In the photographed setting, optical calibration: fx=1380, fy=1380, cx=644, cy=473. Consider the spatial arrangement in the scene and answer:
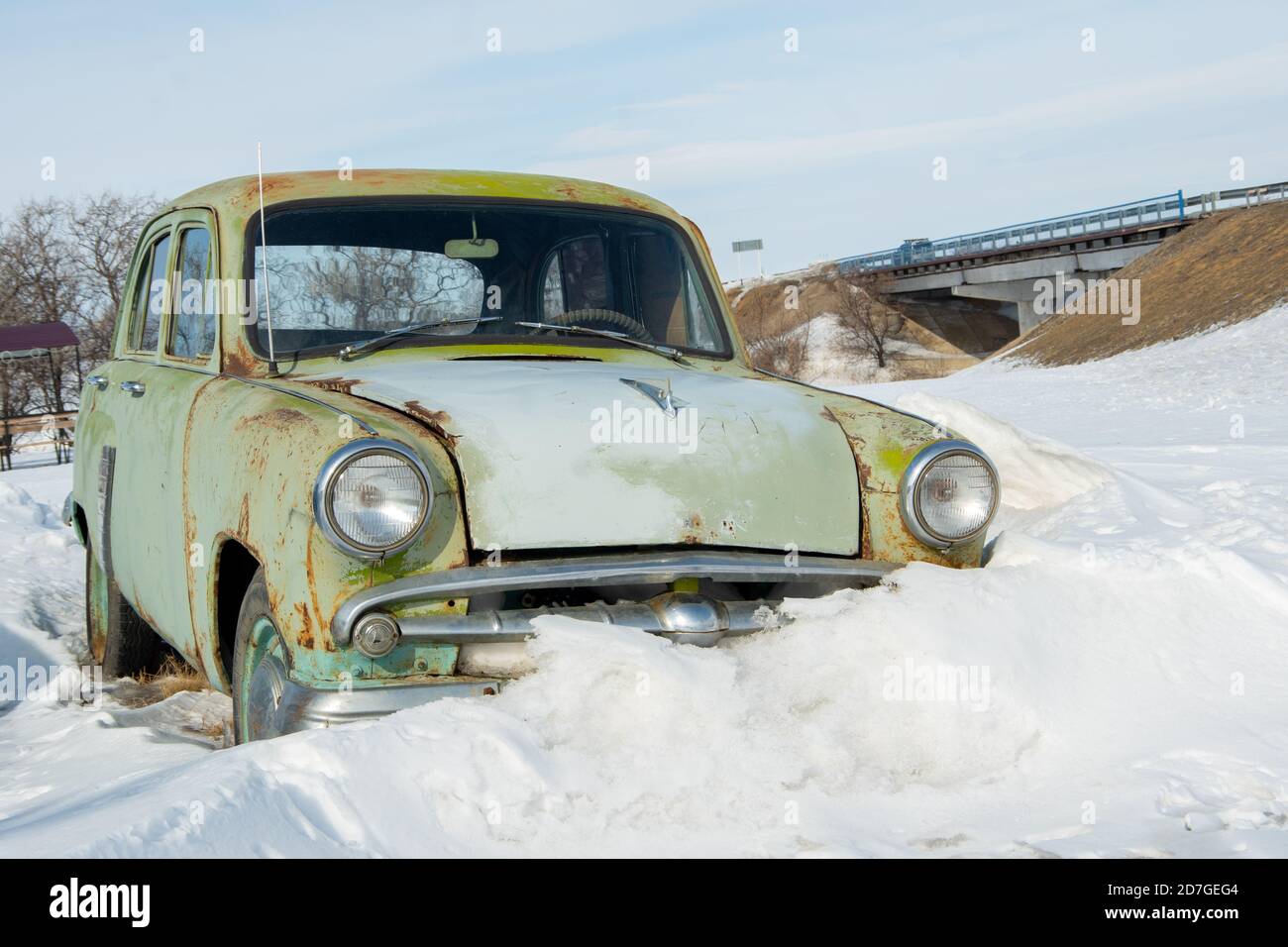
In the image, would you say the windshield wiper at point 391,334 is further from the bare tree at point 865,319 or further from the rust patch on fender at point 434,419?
the bare tree at point 865,319

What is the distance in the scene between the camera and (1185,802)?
292cm

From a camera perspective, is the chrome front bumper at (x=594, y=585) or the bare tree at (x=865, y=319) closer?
the chrome front bumper at (x=594, y=585)

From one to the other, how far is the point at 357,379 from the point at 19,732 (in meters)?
1.86

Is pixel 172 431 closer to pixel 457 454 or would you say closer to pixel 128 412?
pixel 128 412

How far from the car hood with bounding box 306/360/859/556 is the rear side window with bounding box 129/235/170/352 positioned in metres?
1.70

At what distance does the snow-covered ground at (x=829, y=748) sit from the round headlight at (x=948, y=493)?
0.47 feet

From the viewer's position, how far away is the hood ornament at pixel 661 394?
3.46m

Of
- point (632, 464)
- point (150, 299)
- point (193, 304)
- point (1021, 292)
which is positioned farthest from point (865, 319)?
point (632, 464)

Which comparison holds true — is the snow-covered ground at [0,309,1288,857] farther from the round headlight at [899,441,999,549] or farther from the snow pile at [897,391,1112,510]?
the snow pile at [897,391,1112,510]

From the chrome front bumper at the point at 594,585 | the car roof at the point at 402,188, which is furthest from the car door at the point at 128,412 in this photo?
the chrome front bumper at the point at 594,585

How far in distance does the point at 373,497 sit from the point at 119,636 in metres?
2.55

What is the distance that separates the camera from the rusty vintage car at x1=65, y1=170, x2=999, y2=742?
3080 millimetres

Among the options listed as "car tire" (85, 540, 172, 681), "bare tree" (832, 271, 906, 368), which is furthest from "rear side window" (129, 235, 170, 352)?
"bare tree" (832, 271, 906, 368)
